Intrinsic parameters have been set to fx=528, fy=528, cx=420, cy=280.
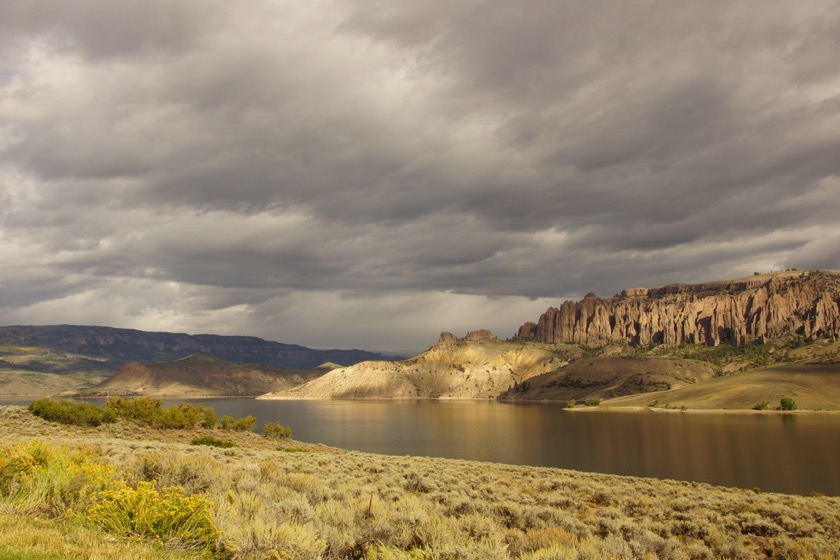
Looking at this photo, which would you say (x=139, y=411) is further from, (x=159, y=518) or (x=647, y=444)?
(x=647, y=444)

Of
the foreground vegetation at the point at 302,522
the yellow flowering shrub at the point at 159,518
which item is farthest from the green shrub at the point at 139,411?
the yellow flowering shrub at the point at 159,518

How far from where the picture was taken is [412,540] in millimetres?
9469

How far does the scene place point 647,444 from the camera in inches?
2768

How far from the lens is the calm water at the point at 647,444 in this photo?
4788 cm

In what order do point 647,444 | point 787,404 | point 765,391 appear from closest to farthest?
point 647,444, point 787,404, point 765,391

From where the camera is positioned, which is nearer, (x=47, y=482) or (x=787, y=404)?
(x=47, y=482)

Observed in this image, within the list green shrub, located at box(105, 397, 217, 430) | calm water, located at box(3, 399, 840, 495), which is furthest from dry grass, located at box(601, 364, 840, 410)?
green shrub, located at box(105, 397, 217, 430)

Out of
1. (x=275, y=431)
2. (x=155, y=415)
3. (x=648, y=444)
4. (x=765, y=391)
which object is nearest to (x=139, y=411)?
(x=155, y=415)

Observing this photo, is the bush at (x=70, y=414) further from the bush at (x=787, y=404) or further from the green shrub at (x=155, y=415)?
the bush at (x=787, y=404)

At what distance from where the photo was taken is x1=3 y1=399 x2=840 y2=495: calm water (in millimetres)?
47875

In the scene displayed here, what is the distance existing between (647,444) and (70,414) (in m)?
66.4

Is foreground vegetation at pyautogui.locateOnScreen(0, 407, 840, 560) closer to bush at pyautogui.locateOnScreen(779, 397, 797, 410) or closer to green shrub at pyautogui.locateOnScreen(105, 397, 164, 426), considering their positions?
green shrub at pyautogui.locateOnScreen(105, 397, 164, 426)

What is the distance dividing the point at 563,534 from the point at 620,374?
669 feet

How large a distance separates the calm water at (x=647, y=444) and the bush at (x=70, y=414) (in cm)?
3146
